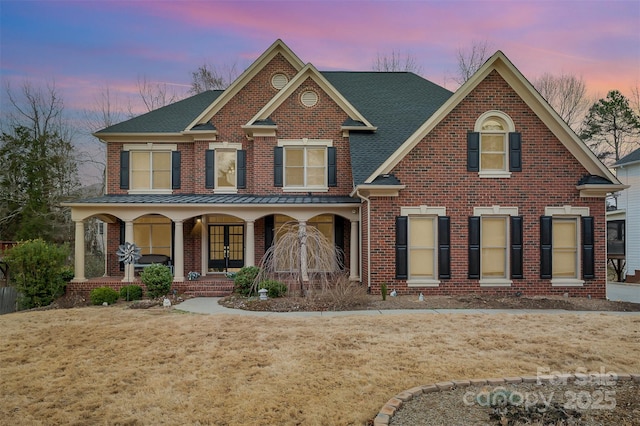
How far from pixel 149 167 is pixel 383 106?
10344 millimetres

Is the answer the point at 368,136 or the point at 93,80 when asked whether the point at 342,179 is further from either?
the point at 93,80

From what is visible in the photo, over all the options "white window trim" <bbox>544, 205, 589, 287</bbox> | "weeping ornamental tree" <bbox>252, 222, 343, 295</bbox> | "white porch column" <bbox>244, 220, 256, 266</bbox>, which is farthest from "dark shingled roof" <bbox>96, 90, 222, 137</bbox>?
"white window trim" <bbox>544, 205, 589, 287</bbox>

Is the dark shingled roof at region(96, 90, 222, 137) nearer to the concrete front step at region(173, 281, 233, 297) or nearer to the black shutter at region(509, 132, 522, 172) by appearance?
the concrete front step at region(173, 281, 233, 297)

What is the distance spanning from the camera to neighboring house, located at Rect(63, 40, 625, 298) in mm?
14406

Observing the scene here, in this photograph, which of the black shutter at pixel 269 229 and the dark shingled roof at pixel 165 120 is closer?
the black shutter at pixel 269 229

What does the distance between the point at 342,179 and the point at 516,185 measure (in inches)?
255

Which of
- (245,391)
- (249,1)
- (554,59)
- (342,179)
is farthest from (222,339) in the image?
(554,59)

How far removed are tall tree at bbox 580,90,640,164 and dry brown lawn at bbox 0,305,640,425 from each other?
29.0 metres

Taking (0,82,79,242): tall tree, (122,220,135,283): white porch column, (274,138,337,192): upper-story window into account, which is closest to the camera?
(122,220,135,283): white porch column

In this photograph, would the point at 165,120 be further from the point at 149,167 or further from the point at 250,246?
the point at 250,246

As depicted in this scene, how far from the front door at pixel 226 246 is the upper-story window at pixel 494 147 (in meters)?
9.58

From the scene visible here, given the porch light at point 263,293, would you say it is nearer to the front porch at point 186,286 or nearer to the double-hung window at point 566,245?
the front porch at point 186,286

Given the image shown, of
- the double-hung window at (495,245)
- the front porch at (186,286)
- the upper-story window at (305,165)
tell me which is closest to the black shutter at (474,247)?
the double-hung window at (495,245)

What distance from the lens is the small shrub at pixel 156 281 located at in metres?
15.1
